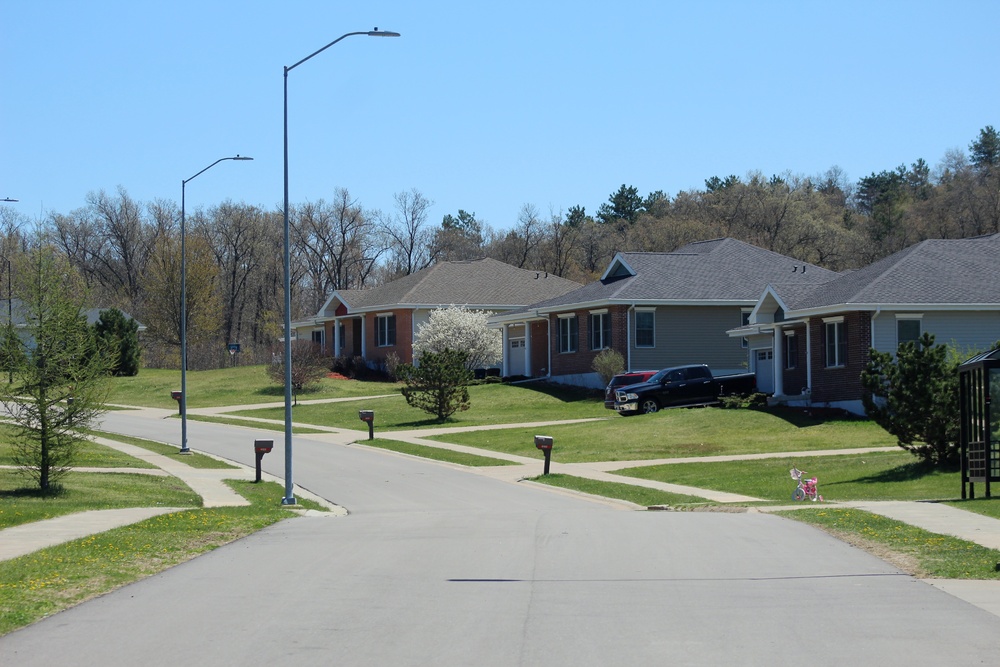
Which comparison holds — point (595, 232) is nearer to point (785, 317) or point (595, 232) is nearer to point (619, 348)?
point (619, 348)

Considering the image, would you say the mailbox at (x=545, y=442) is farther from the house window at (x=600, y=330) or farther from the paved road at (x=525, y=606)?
the house window at (x=600, y=330)

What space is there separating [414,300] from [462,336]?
5179mm

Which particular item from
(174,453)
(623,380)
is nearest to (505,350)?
(623,380)

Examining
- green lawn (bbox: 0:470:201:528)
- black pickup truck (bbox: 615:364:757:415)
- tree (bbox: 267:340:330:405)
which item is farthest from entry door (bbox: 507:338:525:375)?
green lawn (bbox: 0:470:201:528)

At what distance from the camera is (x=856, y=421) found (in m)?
36.1

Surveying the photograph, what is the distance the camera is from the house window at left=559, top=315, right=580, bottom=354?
170 feet

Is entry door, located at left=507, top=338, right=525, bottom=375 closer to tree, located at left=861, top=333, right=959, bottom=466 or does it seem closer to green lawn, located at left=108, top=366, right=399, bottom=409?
green lawn, located at left=108, top=366, right=399, bottom=409

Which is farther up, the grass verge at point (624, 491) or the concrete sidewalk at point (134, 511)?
the concrete sidewalk at point (134, 511)

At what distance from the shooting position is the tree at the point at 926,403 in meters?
24.5

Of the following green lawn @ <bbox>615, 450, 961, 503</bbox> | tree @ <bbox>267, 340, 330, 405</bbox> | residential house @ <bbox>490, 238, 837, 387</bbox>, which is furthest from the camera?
tree @ <bbox>267, 340, 330, 405</bbox>

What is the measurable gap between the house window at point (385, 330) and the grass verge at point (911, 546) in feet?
150

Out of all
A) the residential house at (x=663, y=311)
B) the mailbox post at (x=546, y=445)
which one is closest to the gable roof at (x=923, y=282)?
the residential house at (x=663, y=311)

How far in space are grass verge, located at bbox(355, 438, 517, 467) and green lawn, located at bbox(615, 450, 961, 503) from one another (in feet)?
14.3

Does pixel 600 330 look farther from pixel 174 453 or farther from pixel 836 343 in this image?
pixel 174 453
